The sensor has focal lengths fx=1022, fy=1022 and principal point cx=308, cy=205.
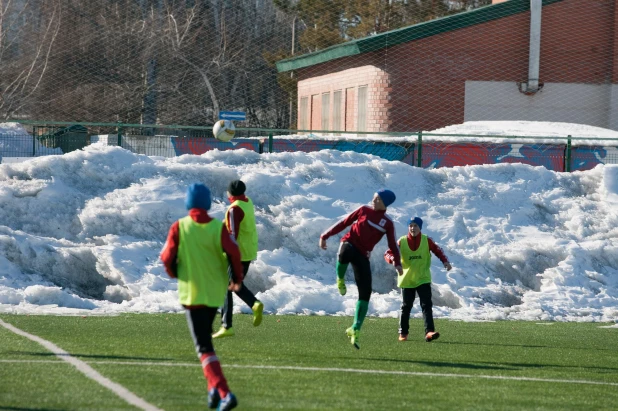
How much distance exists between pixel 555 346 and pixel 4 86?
36.9 meters

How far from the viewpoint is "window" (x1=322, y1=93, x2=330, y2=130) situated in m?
41.9

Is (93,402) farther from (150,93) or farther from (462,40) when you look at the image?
(150,93)

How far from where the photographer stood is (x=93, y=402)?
7.50 meters

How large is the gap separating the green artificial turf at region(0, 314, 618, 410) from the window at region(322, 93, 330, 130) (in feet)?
89.7

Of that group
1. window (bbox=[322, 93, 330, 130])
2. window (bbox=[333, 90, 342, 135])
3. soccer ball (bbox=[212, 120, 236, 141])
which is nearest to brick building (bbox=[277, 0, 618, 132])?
window (bbox=[333, 90, 342, 135])

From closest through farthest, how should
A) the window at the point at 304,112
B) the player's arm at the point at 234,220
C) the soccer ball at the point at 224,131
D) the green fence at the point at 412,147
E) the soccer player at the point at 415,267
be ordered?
the player's arm at the point at 234,220
the soccer player at the point at 415,267
the soccer ball at the point at 224,131
the green fence at the point at 412,147
the window at the point at 304,112

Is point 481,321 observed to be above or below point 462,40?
below

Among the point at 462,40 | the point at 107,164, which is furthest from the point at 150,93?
the point at 107,164

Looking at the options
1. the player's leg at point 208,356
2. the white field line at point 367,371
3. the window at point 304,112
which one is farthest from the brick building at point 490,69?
the player's leg at point 208,356

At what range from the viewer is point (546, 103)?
38.3m

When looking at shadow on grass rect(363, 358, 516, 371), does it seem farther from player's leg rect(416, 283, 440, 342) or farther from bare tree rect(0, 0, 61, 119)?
bare tree rect(0, 0, 61, 119)

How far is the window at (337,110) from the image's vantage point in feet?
133

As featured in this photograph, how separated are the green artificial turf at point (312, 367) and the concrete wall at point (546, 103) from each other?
23427 mm

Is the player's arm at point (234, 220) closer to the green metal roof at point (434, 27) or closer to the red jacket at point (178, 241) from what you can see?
the red jacket at point (178, 241)
